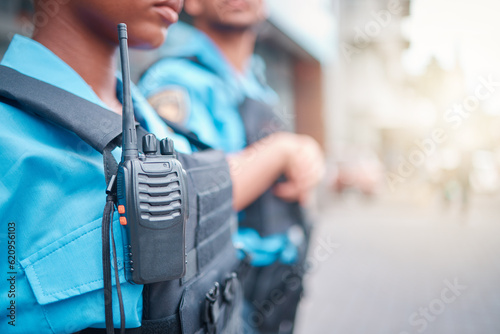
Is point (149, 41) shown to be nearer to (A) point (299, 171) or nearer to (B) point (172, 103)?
(B) point (172, 103)

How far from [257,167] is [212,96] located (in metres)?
0.31

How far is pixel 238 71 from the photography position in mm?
1658

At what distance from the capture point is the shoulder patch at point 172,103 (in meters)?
1.26

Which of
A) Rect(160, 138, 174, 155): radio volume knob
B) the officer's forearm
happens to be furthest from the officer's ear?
Rect(160, 138, 174, 155): radio volume knob

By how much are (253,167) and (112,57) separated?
571 mm

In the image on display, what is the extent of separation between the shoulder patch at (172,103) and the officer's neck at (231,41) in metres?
0.35

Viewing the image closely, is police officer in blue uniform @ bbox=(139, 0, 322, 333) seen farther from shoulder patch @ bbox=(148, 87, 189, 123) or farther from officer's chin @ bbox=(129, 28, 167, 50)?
officer's chin @ bbox=(129, 28, 167, 50)

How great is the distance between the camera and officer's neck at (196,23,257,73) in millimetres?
1524

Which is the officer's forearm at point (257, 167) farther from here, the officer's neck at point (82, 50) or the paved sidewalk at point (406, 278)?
the paved sidewalk at point (406, 278)

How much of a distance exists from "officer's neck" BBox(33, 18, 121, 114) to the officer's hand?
694 mm

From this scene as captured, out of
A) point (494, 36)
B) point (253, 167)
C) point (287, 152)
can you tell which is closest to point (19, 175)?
point (253, 167)

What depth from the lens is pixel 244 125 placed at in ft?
4.83

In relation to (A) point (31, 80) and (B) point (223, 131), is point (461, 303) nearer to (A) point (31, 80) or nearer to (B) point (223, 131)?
(B) point (223, 131)

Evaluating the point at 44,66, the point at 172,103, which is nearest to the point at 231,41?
the point at 172,103
